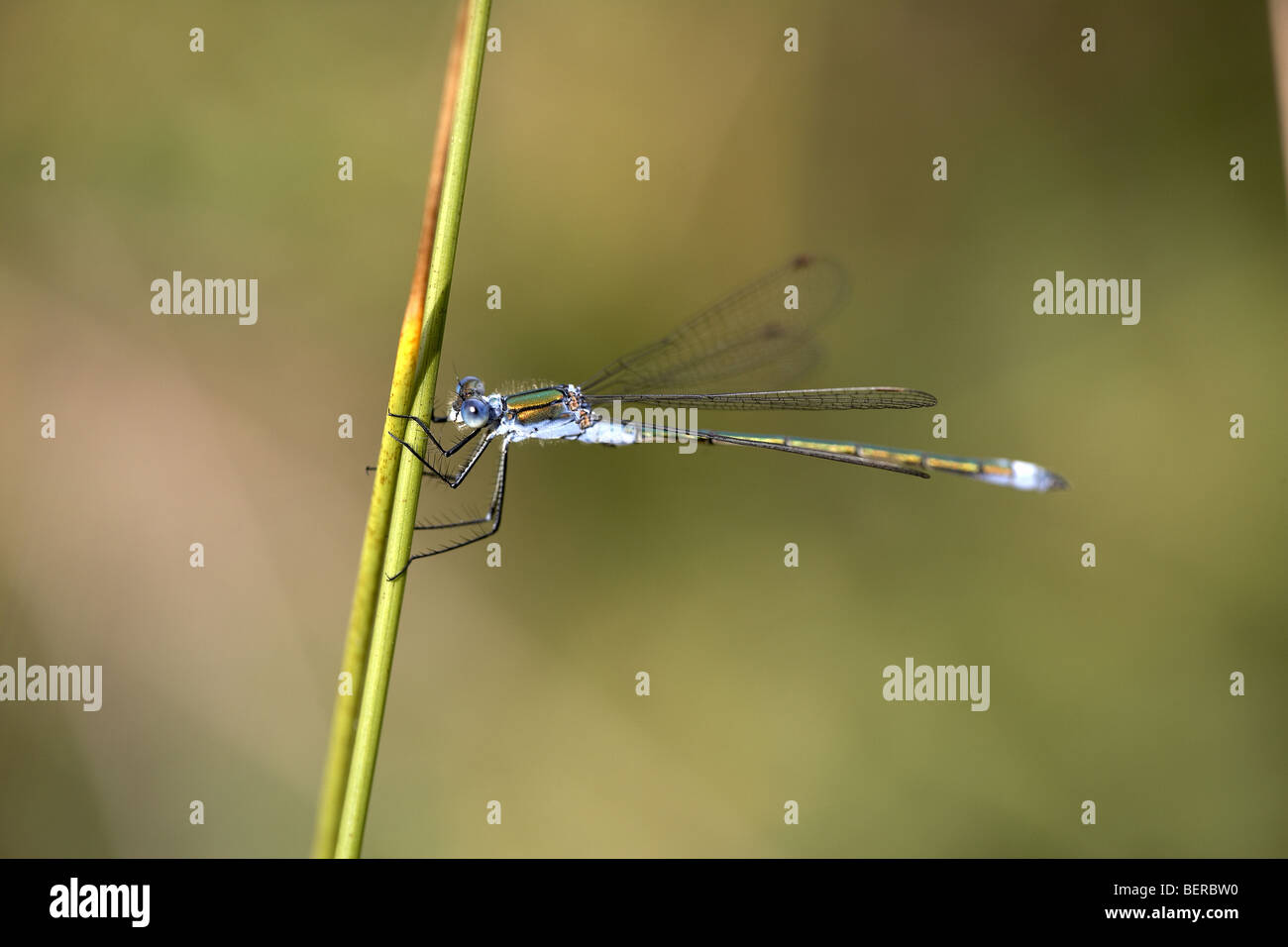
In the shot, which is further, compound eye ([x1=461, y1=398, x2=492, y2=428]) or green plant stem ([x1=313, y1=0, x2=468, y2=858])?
compound eye ([x1=461, y1=398, x2=492, y2=428])

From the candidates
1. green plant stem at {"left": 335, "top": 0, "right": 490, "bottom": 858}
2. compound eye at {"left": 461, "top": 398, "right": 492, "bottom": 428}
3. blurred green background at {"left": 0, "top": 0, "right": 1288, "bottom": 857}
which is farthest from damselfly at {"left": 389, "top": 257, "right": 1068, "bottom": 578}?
green plant stem at {"left": 335, "top": 0, "right": 490, "bottom": 858}

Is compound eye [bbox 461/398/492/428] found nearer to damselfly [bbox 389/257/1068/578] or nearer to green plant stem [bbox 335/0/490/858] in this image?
damselfly [bbox 389/257/1068/578]

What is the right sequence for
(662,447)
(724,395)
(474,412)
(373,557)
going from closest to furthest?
(373,557)
(474,412)
(724,395)
(662,447)

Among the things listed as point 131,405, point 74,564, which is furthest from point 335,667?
point 131,405

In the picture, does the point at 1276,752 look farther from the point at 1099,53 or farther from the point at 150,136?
the point at 150,136

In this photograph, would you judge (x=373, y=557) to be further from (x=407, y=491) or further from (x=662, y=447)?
(x=662, y=447)

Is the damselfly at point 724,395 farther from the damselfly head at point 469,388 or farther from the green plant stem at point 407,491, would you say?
the green plant stem at point 407,491

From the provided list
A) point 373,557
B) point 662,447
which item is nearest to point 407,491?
point 373,557
